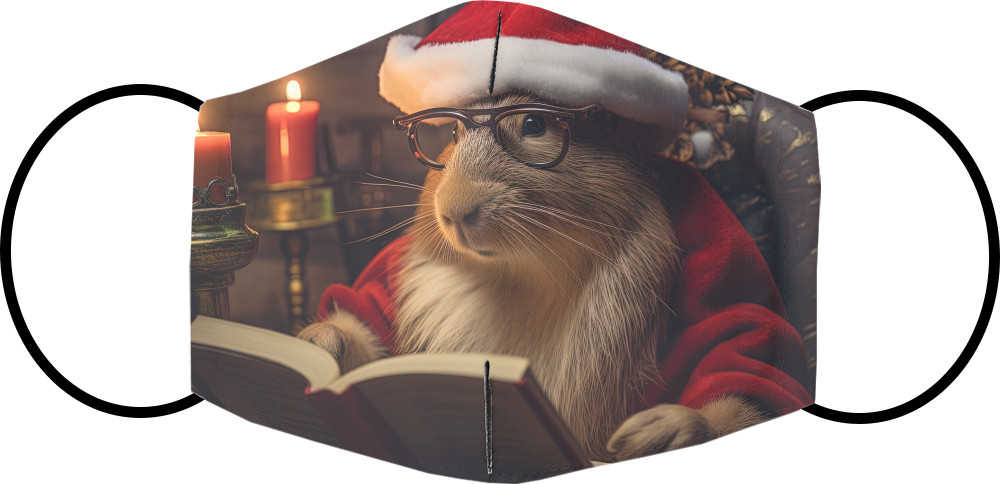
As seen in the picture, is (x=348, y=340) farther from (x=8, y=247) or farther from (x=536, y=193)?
(x=8, y=247)

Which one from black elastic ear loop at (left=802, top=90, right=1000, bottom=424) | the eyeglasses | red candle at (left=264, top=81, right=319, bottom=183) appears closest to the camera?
the eyeglasses

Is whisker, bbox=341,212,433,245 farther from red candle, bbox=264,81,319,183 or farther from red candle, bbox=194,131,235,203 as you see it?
red candle, bbox=194,131,235,203

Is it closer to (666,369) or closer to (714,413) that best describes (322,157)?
(666,369)

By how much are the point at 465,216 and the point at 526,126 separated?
21cm

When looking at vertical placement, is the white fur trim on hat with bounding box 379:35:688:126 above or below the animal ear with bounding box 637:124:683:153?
above

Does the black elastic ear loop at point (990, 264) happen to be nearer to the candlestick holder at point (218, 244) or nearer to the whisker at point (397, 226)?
the whisker at point (397, 226)

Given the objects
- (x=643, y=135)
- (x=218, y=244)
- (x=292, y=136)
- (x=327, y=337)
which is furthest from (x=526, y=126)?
(x=218, y=244)

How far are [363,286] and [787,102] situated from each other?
3.13ft

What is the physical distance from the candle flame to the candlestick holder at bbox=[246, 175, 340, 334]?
0.17 metres

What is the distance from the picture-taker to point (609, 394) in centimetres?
168

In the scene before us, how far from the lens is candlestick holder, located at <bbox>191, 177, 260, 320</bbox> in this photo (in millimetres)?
1784

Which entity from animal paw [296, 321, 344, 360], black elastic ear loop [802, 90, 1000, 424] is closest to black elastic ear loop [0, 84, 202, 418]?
animal paw [296, 321, 344, 360]

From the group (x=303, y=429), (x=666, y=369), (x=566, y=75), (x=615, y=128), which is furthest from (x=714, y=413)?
(x=303, y=429)

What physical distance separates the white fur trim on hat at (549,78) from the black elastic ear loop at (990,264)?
39 centimetres
